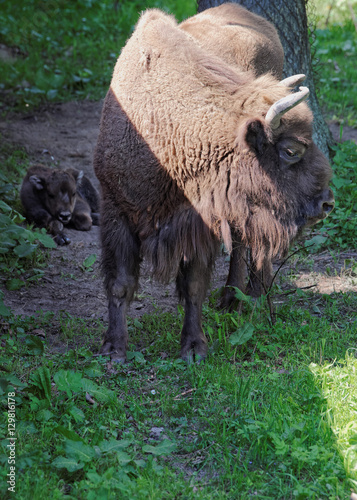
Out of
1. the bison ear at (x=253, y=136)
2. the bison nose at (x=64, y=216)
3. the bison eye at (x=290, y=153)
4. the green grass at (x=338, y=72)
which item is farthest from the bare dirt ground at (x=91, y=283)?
the bison eye at (x=290, y=153)

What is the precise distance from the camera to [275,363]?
4.14m

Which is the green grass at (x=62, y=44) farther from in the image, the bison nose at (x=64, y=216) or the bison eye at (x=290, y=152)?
the bison eye at (x=290, y=152)

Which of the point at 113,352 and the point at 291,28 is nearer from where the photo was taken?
the point at 113,352

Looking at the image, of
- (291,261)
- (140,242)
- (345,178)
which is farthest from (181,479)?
(345,178)

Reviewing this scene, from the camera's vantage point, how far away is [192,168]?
160 inches

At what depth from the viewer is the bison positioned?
6895mm

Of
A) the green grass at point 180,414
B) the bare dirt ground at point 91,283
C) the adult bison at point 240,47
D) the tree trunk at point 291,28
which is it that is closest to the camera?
the green grass at point 180,414

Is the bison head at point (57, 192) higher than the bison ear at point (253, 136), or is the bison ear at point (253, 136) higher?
the bison ear at point (253, 136)

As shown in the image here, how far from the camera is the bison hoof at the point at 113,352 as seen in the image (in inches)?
167

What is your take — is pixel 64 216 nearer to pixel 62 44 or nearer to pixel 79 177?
pixel 79 177

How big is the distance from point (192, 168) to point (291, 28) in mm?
3260

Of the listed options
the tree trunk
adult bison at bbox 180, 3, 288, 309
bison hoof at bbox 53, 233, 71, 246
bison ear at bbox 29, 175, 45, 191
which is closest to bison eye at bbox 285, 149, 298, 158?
adult bison at bbox 180, 3, 288, 309

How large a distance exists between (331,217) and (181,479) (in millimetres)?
4027

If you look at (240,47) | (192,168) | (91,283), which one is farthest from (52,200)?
(192,168)
